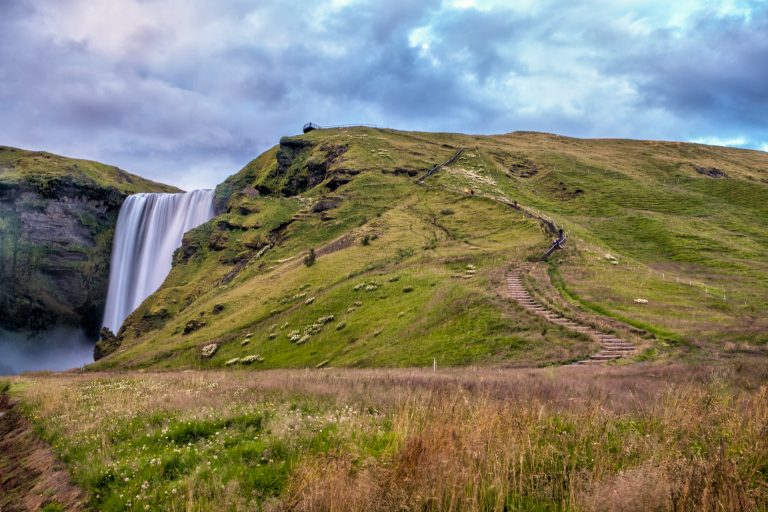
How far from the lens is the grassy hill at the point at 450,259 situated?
1048 inches

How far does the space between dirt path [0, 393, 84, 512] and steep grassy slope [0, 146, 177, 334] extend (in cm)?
11577

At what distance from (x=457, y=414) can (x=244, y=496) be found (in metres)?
3.51

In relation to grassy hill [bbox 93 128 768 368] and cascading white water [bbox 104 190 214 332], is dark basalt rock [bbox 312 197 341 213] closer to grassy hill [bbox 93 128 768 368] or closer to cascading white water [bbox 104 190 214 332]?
grassy hill [bbox 93 128 768 368]

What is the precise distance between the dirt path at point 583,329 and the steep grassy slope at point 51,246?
11450 centimetres

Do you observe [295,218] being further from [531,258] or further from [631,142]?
[631,142]

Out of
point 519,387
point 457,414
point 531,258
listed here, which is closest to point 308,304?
point 531,258

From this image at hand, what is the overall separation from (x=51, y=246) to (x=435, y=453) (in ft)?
442

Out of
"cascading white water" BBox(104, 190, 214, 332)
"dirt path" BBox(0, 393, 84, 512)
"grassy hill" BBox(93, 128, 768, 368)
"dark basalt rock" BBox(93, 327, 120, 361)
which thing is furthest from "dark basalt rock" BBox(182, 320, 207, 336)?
"cascading white water" BBox(104, 190, 214, 332)

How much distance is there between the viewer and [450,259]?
45750mm

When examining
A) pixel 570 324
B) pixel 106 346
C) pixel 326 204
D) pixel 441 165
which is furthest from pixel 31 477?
pixel 441 165

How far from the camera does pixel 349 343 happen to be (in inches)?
1251

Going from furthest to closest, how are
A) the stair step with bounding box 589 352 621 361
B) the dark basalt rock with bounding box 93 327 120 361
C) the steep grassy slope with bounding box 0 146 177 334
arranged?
1. the steep grassy slope with bounding box 0 146 177 334
2. the dark basalt rock with bounding box 93 327 120 361
3. the stair step with bounding box 589 352 621 361

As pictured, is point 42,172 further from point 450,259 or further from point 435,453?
point 435,453

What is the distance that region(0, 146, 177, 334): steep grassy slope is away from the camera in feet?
352
